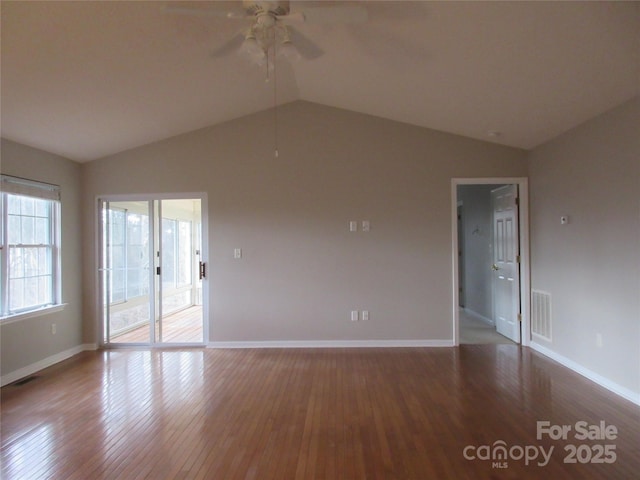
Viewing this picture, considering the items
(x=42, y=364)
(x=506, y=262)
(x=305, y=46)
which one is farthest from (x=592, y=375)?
(x=42, y=364)

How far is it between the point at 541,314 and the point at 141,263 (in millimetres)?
5131

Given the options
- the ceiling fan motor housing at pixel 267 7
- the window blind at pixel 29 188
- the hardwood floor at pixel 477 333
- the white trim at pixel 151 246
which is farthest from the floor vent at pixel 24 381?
the hardwood floor at pixel 477 333

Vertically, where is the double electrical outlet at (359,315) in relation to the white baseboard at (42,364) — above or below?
above

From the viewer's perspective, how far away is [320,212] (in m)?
4.59

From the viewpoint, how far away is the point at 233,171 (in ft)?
15.2

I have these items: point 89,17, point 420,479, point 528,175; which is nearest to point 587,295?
point 528,175

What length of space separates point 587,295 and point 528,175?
172 centimetres

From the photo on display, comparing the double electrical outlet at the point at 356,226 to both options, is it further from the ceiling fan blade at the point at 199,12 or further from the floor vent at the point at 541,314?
the ceiling fan blade at the point at 199,12

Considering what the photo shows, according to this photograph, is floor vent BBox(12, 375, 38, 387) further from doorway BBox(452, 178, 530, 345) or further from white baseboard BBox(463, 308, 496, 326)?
white baseboard BBox(463, 308, 496, 326)

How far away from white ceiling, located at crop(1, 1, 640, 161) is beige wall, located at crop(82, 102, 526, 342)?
323 millimetres

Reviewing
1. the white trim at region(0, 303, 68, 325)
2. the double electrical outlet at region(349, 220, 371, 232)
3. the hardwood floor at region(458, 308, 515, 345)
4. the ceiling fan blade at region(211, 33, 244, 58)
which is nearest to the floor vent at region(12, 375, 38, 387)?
the white trim at region(0, 303, 68, 325)

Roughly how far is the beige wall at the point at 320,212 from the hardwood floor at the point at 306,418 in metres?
0.63

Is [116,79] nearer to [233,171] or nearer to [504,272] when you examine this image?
[233,171]

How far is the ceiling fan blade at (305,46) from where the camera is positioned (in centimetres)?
304
